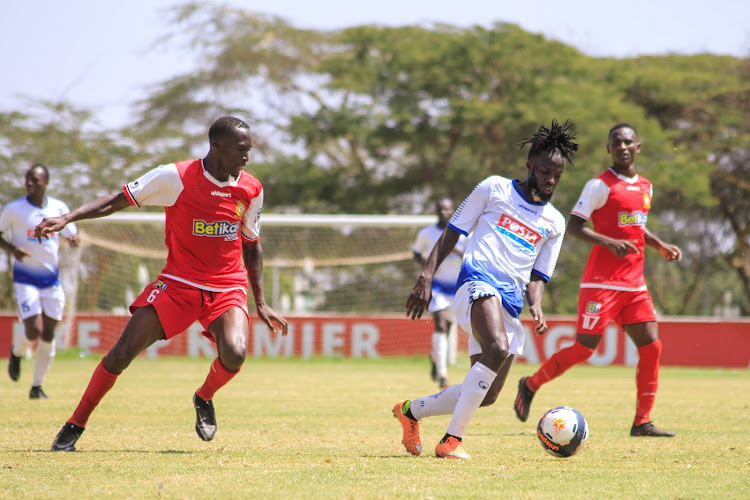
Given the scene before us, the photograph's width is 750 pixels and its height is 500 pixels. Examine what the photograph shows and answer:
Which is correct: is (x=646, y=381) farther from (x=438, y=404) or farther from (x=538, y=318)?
(x=438, y=404)

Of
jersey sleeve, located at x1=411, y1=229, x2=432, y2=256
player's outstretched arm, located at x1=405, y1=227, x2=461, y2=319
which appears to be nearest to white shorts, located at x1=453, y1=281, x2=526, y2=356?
player's outstretched arm, located at x1=405, y1=227, x2=461, y2=319

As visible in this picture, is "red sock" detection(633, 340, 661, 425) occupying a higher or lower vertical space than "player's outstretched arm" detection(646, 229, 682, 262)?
lower

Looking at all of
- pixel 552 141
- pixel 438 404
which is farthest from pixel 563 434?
pixel 552 141

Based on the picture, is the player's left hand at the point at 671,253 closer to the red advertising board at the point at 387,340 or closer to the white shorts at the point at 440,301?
the white shorts at the point at 440,301

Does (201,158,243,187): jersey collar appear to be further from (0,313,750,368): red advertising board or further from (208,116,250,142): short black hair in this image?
(0,313,750,368): red advertising board

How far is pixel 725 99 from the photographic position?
35.4 meters

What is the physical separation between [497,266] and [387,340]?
1648cm

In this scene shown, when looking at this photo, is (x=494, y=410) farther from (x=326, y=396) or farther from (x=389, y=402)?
(x=326, y=396)

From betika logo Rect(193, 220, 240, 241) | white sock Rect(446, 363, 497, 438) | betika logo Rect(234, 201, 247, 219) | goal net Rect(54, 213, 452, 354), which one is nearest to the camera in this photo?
white sock Rect(446, 363, 497, 438)

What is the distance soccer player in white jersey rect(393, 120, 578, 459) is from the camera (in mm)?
6344

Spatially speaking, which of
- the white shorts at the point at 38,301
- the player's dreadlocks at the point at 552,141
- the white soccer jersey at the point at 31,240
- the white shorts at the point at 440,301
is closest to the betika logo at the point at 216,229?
the player's dreadlocks at the point at 552,141

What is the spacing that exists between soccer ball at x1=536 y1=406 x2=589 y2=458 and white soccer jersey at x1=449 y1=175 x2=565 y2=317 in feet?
2.63

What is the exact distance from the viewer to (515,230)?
21.6ft

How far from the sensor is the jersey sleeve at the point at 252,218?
6840 mm
